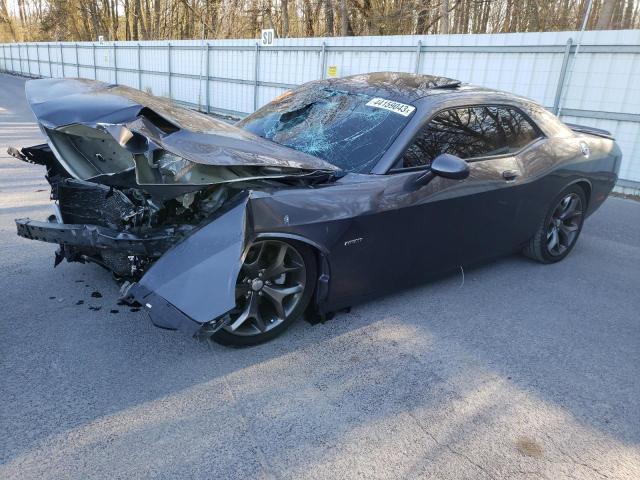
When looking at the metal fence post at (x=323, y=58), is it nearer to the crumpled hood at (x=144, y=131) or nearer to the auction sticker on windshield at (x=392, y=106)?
the auction sticker on windshield at (x=392, y=106)

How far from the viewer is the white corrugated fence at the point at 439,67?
27.0ft

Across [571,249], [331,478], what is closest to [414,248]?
[331,478]

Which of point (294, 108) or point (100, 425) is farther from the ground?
point (294, 108)

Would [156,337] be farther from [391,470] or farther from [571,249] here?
[571,249]

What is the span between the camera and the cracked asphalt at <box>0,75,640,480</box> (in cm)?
227

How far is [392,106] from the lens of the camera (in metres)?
3.66

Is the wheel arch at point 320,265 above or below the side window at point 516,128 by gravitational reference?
below

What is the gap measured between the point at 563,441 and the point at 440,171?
64.9 inches

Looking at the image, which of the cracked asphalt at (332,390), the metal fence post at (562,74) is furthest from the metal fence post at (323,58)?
the cracked asphalt at (332,390)

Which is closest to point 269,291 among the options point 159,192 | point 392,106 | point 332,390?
point 332,390

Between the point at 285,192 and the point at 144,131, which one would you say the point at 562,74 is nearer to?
the point at 285,192

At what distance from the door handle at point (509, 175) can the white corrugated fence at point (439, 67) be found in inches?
214

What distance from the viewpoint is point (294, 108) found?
4156mm

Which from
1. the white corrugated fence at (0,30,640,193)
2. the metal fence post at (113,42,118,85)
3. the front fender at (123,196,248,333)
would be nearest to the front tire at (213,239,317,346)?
the front fender at (123,196,248,333)
